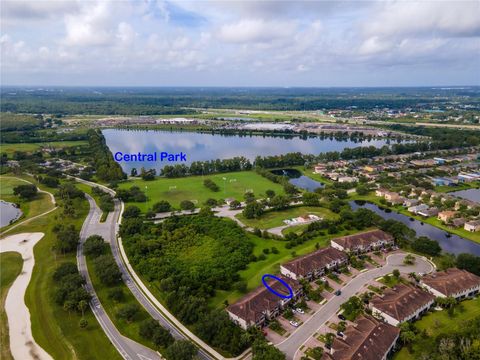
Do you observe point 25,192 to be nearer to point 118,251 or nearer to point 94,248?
point 94,248

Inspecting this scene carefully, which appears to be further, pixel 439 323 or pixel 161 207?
pixel 161 207

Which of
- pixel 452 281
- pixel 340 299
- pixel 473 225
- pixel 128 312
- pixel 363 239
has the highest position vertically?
pixel 363 239

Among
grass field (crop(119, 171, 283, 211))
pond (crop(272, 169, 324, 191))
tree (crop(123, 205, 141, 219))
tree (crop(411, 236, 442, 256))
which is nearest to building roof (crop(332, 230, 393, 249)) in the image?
tree (crop(411, 236, 442, 256))

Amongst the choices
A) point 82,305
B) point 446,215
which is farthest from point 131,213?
point 446,215

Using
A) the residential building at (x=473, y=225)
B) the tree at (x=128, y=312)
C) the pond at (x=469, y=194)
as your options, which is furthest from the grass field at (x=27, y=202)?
the pond at (x=469, y=194)

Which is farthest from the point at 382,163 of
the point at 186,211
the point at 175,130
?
the point at 175,130

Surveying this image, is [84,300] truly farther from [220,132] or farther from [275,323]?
[220,132]

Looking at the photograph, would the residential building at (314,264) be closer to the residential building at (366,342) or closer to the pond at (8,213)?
the residential building at (366,342)
